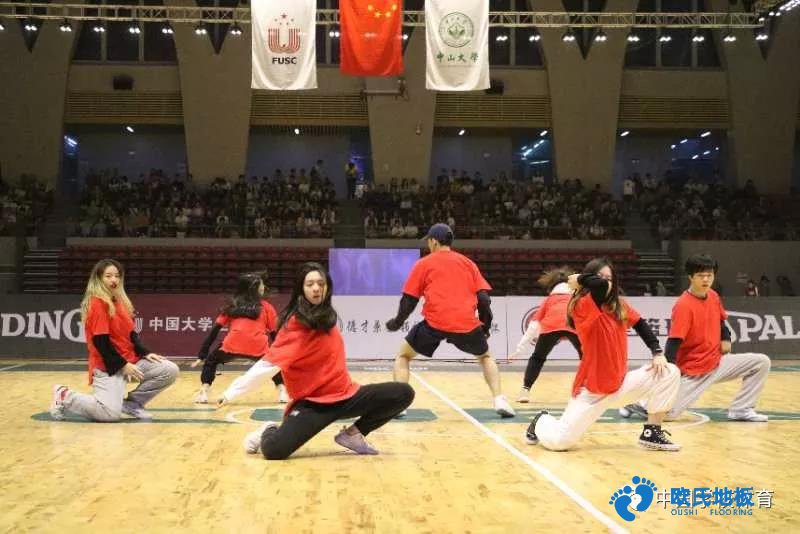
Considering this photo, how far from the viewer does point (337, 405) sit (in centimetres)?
661

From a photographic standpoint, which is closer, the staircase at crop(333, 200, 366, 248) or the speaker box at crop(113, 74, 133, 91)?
the staircase at crop(333, 200, 366, 248)

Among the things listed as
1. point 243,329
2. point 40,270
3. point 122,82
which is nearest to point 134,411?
point 243,329

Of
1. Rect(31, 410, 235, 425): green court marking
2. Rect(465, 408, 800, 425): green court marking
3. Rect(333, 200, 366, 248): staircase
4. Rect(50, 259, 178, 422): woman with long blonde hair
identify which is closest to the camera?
Rect(50, 259, 178, 422): woman with long blonde hair

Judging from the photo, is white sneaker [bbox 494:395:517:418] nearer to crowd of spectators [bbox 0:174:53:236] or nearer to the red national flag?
the red national flag

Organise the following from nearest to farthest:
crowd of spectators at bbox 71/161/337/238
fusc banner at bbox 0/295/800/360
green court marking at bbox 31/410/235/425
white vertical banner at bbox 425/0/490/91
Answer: green court marking at bbox 31/410/235/425, white vertical banner at bbox 425/0/490/91, fusc banner at bbox 0/295/800/360, crowd of spectators at bbox 71/161/337/238

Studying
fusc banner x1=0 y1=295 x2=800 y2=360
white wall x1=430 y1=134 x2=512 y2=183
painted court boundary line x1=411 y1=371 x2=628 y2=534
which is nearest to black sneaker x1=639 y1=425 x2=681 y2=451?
painted court boundary line x1=411 y1=371 x2=628 y2=534

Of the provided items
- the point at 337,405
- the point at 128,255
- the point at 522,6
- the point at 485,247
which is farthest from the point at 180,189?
the point at 337,405

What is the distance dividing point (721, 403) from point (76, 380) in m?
9.58

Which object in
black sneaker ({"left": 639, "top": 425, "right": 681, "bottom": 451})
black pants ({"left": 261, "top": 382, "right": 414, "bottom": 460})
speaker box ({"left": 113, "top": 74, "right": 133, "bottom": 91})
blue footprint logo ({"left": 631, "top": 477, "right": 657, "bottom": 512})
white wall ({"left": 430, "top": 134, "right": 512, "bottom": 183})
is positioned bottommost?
black sneaker ({"left": 639, "top": 425, "right": 681, "bottom": 451})

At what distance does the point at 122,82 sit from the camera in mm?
30047

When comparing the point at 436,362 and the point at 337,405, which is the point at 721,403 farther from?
the point at 436,362

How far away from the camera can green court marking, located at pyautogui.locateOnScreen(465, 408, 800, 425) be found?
9133 mm

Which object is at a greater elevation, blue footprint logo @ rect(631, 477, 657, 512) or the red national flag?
the red national flag

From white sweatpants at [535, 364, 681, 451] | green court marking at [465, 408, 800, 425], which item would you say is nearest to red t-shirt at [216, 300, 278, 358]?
green court marking at [465, 408, 800, 425]
